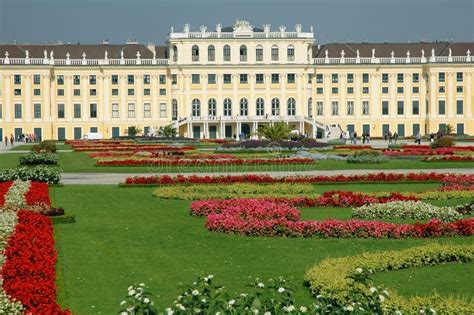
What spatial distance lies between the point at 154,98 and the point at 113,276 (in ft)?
270

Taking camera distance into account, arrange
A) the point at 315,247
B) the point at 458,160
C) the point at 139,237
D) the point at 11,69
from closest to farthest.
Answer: the point at 315,247 < the point at 139,237 < the point at 458,160 < the point at 11,69

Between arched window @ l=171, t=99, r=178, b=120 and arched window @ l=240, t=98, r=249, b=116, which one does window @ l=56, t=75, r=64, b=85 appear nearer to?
arched window @ l=171, t=99, r=178, b=120

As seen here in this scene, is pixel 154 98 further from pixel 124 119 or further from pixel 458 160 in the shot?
pixel 458 160

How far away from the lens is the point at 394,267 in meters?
15.5

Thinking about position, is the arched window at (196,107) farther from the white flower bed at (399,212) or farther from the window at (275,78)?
the white flower bed at (399,212)

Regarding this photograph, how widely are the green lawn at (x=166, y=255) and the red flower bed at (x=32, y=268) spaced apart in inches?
14.2

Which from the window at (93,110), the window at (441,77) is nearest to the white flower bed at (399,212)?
the window at (93,110)

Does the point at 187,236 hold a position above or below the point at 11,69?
below

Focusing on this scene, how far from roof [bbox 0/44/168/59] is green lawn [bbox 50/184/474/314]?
3009 inches

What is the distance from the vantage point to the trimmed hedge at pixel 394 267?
39.0 ft

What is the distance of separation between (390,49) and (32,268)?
89699 millimetres

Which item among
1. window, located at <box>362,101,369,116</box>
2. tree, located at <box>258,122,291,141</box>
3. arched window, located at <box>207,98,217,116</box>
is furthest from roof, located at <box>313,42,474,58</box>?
tree, located at <box>258,122,291,141</box>

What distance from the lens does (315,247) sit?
58.6ft

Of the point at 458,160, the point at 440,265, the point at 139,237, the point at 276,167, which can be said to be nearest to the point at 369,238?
the point at 440,265
